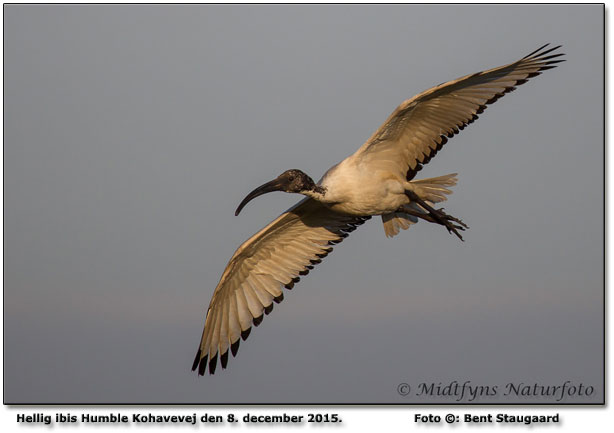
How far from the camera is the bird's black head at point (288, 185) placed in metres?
11.5

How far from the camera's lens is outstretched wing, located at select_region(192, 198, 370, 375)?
43.2 ft

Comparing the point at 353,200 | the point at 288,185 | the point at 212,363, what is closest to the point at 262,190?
the point at 288,185

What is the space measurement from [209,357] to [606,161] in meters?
5.75

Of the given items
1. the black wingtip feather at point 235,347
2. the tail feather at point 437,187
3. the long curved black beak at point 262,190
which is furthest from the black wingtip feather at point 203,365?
the tail feather at point 437,187

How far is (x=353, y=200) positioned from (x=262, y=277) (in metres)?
2.29

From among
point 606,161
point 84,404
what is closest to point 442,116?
point 606,161

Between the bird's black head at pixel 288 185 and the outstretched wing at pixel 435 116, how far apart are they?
643 millimetres

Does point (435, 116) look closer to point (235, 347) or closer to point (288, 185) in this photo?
point (288, 185)

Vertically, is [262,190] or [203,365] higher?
[262,190]

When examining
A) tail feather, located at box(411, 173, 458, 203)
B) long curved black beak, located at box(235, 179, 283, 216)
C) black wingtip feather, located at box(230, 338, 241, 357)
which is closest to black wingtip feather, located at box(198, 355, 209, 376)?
black wingtip feather, located at box(230, 338, 241, 357)

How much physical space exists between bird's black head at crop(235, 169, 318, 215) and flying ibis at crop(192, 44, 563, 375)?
0.04 feet

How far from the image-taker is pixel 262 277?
13328 mm

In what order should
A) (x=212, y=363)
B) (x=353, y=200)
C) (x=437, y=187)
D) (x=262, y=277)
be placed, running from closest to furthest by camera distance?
(x=353, y=200) < (x=437, y=187) < (x=262, y=277) < (x=212, y=363)
